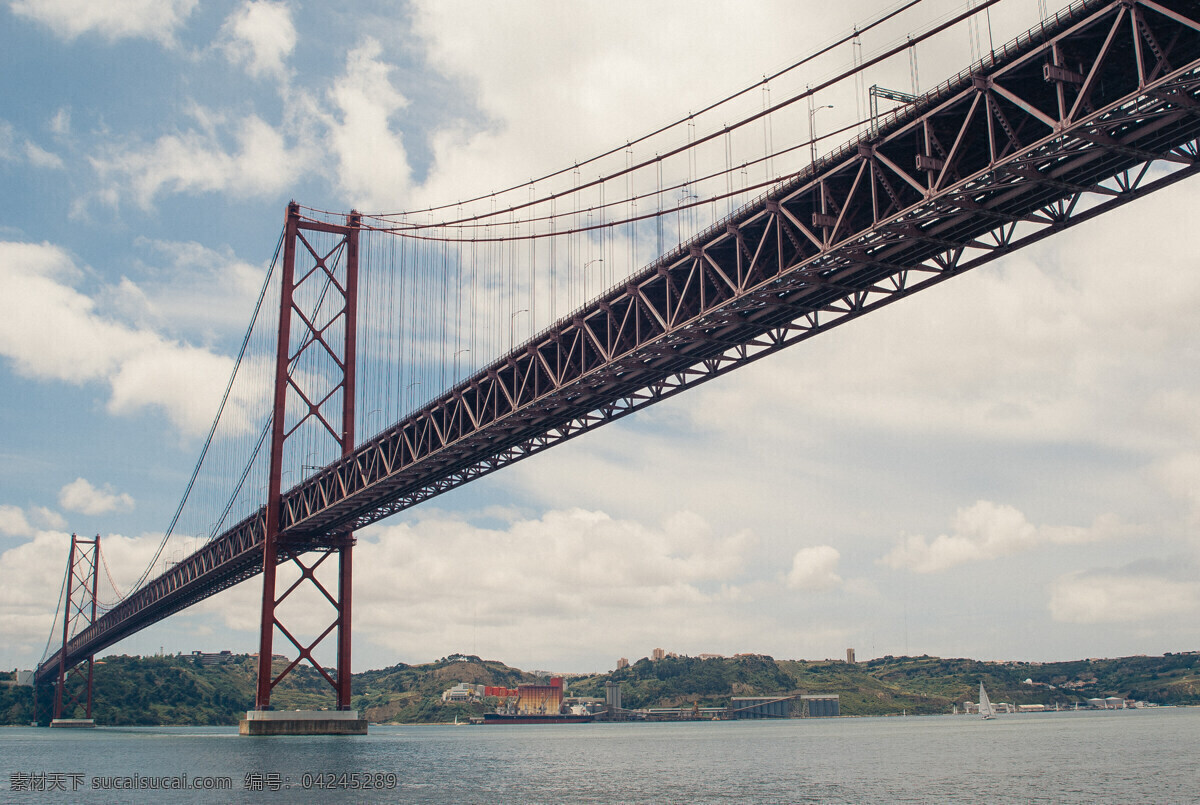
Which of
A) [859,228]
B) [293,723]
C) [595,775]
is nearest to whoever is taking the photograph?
[859,228]

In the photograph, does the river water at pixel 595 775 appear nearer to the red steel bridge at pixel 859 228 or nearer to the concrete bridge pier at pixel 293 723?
Result: the concrete bridge pier at pixel 293 723

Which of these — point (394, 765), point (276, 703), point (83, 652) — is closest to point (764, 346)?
point (394, 765)

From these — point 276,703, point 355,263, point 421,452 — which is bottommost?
point 276,703

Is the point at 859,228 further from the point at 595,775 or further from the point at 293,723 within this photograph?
the point at 293,723

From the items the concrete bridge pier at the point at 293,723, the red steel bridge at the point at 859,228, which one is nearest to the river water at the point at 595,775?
the concrete bridge pier at the point at 293,723

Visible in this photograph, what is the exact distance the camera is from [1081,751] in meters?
66.4

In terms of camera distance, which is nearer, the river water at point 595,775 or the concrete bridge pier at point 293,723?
the river water at point 595,775

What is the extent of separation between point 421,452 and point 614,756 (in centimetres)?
2369

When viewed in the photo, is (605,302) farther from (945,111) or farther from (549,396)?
(945,111)

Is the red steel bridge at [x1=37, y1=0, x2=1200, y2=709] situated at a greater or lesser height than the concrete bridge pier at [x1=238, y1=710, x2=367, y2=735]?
greater

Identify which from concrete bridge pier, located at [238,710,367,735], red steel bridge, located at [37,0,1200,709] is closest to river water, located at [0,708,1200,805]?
concrete bridge pier, located at [238,710,367,735]

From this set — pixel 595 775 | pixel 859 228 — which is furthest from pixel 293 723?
pixel 859 228

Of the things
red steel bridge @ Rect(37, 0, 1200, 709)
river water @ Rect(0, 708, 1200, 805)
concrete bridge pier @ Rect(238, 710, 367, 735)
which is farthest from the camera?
concrete bridge pier @ Rect(238, 710, 367, 735)

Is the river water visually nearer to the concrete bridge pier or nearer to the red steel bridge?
the concrete bridge pier
